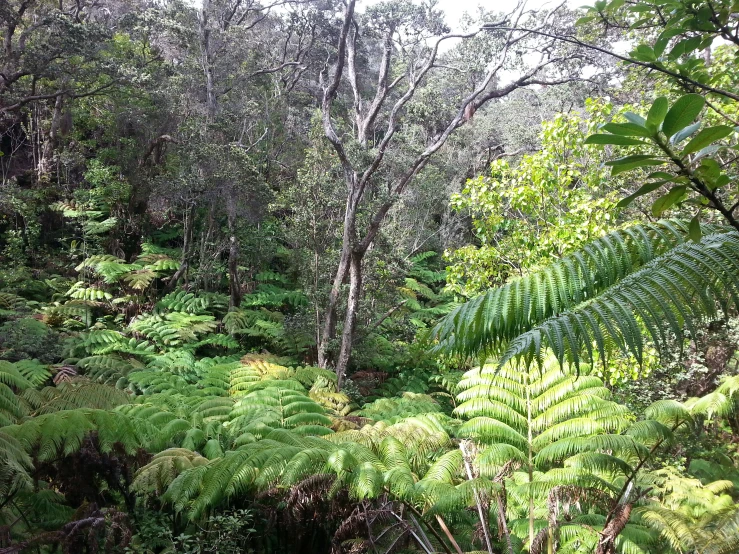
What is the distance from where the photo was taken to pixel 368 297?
1034 centimetres

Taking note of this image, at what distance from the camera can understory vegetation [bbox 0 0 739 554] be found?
65.9 inches

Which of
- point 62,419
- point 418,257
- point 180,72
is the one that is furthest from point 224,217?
point 62,419

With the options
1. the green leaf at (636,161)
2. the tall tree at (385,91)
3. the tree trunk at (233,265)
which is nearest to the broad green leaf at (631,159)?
the green leaf at (636,161)

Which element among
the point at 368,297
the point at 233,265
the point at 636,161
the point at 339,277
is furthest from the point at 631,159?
the point at 233,265

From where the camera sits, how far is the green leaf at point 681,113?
0.81 metres

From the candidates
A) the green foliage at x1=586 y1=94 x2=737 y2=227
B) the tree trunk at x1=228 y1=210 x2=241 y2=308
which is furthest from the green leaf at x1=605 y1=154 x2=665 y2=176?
the tree trunk at x1=228 y1=210 x2=241 y2=308

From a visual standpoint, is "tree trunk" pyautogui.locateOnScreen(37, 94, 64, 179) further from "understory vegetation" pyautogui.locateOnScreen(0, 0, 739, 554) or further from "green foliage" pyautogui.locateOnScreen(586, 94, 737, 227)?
"green foliage" pyautogui.locateOnScreen(586, 94, 737, 227)

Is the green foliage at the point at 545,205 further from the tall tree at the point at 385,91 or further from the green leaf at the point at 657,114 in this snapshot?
the green leaf at the point at 657,114

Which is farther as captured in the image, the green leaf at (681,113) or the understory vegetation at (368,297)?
the understory vegetation at (368,297)

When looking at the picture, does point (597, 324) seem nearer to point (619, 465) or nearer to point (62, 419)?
point (619, 465)

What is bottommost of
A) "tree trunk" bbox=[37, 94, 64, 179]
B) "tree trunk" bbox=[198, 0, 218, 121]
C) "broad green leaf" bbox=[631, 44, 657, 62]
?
"broad green leaf" bbox=[631, 44, 657, 62]

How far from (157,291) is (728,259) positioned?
451 inches

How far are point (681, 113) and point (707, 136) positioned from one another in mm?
67

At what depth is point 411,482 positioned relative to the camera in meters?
2.90
